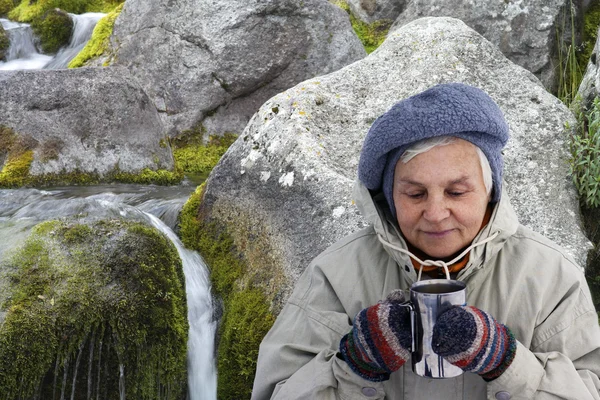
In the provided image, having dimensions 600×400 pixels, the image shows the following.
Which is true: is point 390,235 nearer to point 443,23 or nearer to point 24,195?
point 443,23

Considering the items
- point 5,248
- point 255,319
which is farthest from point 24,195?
point 255,319

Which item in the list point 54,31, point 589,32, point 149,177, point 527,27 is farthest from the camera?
point 54,31

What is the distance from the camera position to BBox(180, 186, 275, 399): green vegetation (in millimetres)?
4051

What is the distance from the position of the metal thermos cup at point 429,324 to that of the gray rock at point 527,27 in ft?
21.0

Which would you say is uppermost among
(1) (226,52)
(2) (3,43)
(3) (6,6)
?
(1) (226,52)

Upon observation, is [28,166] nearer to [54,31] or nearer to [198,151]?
[198,151]

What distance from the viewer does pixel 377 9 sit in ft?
40.8

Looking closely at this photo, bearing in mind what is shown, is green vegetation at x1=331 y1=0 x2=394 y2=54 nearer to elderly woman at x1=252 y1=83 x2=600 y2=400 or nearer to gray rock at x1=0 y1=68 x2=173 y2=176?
gray rock at x1=0 y1=68 x2=173 y2=176

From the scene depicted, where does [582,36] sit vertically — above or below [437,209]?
below

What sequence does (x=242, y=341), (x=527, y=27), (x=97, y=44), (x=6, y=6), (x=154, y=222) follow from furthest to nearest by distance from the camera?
(x=6, y=6), (x=97, y=44), (x=527, y=27), (x=154, y=222), (x=242, y=341)

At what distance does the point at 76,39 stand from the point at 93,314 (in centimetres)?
1041

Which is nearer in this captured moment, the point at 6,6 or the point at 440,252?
the point at 440,252

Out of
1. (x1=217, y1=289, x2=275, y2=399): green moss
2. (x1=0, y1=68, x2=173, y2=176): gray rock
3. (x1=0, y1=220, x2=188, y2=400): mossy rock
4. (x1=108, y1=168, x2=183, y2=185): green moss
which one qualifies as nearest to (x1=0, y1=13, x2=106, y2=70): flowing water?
(x1=0, y1=68, x2=173, y2=176): gray rock

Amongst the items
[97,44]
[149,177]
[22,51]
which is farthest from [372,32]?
[22,51]
